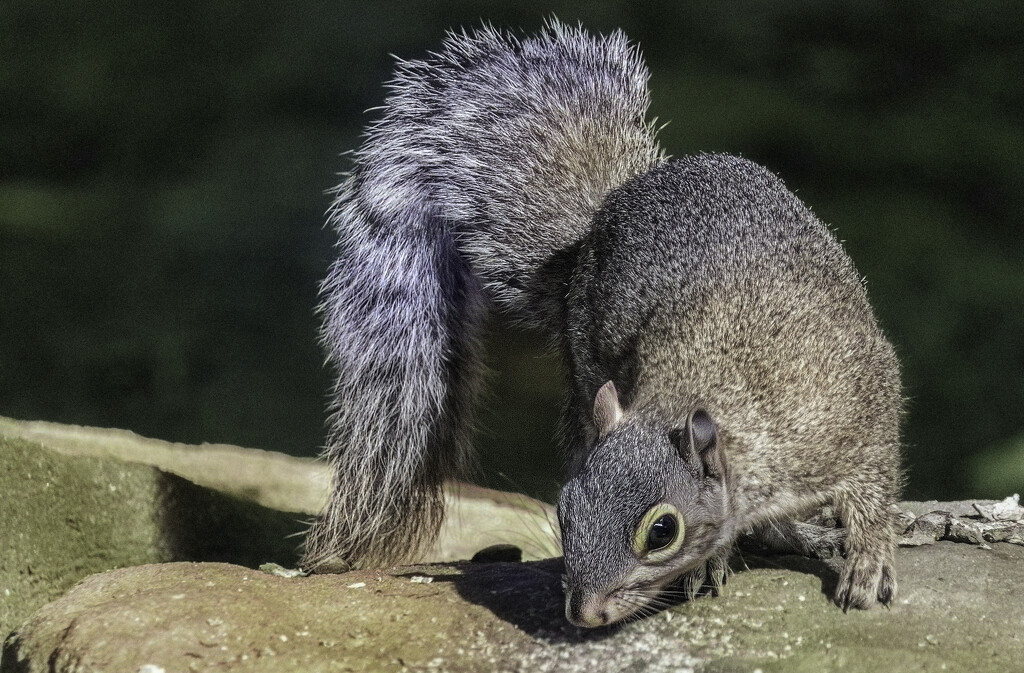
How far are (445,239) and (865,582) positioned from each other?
1377mm

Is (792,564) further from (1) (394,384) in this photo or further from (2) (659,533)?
(1) (394,384)

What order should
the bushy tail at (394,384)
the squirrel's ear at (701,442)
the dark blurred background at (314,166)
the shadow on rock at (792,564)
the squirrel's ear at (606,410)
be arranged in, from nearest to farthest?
1. the squirrel's ear at (701,442)
2. the squirrel's ear at (606,410)
3. the shadow on rock at (792,564)
4. the bushy tail at (394,384)
5. the dark blurred background at (314,166)

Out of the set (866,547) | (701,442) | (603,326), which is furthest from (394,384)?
(866,547)

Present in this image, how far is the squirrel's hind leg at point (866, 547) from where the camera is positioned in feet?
6.03

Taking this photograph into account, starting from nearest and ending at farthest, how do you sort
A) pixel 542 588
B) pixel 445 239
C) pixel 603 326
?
1. pixel 542 588
2. pixel 603 326
3. pixel 445 239

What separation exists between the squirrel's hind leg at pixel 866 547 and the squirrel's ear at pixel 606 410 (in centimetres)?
49

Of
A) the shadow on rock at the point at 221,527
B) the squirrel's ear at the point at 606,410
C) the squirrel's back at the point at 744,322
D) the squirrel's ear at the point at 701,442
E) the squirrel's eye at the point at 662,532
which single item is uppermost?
the squirrel's back at the point at 744,322

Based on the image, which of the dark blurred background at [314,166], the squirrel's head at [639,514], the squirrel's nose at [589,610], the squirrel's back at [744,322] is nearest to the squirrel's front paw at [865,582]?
the squirrel's back at [744,322]

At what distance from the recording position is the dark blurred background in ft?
9.90

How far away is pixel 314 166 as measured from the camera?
319 centimetres

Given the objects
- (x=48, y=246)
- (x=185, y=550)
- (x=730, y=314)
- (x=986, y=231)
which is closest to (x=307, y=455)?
(x=185, y=550)

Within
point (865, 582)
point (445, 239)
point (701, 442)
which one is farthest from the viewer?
point (445, 239)

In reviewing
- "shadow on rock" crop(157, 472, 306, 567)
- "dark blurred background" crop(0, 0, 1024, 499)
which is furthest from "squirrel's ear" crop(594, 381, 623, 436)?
"dark blurred background" crop(0, 0, 1024, 499)

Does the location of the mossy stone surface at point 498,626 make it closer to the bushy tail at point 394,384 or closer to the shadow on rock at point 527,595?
the shadow on rock at point 527,595
